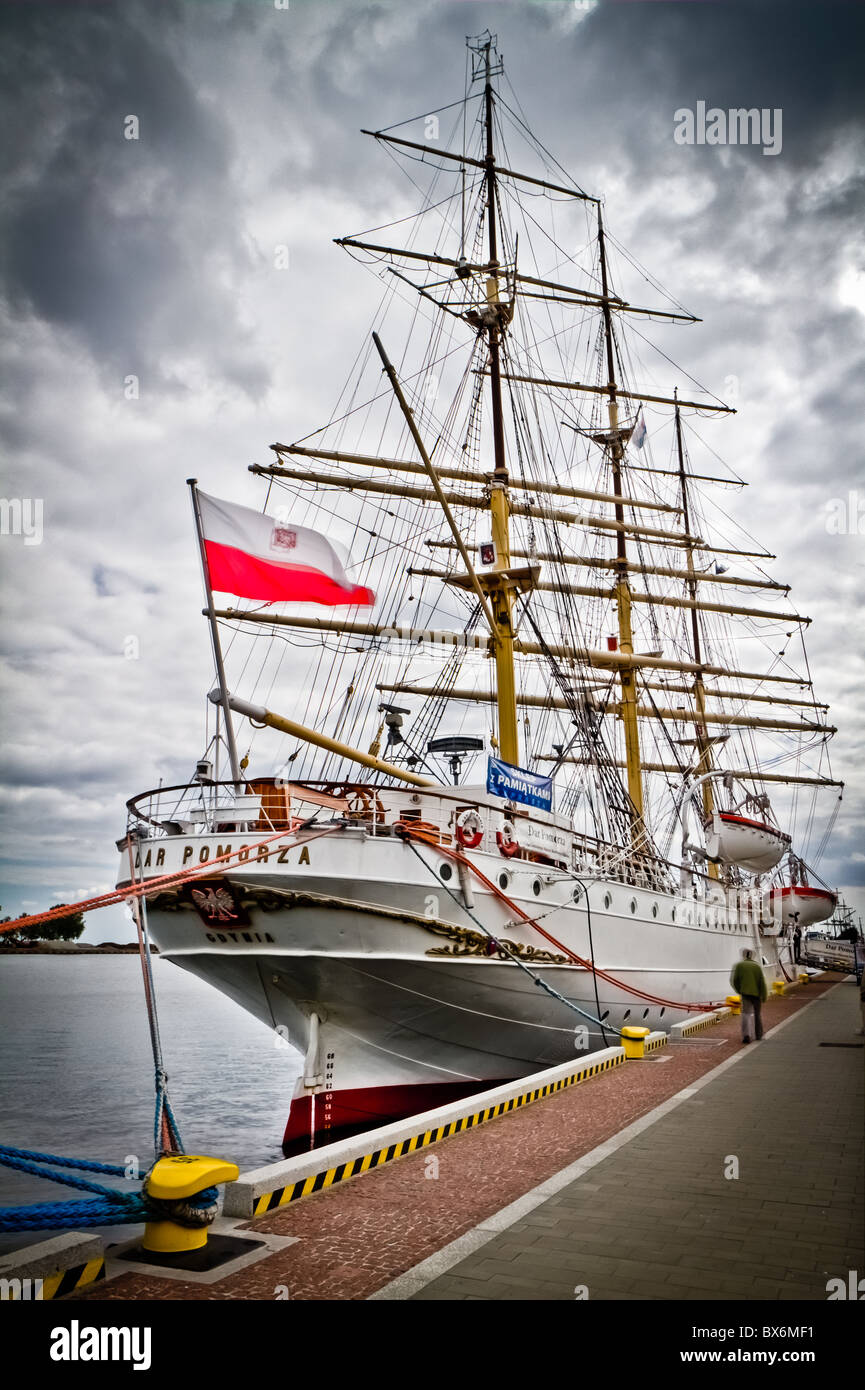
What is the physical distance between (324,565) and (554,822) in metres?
7.18

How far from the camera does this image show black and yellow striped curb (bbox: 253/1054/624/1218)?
6695mm

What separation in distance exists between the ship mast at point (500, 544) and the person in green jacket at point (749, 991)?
6231 mm

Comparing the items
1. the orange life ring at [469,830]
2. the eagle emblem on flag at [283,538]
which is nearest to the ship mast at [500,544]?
the orange life ring at [469,830]

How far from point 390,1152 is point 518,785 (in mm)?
9659

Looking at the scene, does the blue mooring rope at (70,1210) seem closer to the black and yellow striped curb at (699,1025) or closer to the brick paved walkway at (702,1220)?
the brick paved walkway at (702,1220)

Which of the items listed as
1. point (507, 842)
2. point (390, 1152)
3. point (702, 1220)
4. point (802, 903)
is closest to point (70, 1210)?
point (390, 1152)

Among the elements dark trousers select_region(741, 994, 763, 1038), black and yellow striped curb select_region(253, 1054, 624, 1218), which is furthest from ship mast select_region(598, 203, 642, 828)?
black and yellow striped curb select_region(253, 1054, 624, 1218)

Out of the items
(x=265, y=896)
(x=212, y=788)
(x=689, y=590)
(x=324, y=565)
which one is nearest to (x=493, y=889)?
(x=265, y=896)

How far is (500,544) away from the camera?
22.0m

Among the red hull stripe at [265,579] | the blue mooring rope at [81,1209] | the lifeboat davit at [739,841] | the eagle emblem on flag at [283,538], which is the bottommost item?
the blue mooring rope at [81,1209]

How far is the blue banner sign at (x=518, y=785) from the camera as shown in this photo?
54.2ft

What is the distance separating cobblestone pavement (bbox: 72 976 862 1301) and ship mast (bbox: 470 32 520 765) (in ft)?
33.7

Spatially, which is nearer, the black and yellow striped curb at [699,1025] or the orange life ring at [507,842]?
the orange life ring at [507,842]
